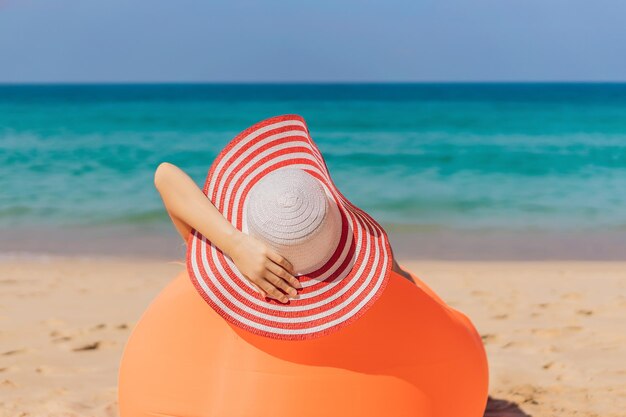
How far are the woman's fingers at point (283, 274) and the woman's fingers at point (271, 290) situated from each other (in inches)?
1.6

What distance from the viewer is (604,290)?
6508 millimetres

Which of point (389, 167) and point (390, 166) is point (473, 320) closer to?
point (389, 167)

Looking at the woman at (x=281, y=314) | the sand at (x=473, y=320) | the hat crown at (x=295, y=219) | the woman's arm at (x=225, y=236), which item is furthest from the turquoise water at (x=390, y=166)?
the hat crown at (x=295, y=219)

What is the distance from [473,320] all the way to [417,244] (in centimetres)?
314

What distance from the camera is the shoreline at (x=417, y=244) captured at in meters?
8.16

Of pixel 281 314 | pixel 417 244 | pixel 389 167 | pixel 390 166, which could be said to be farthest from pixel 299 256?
pixel 390 166

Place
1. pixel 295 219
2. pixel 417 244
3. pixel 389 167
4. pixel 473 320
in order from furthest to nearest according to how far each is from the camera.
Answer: pixel 389 167
pixel 417 244
pixel 473 320
pixel 295 219

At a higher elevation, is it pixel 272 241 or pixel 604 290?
pixel 272 241

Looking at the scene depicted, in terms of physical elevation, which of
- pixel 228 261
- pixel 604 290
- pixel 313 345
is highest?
pixel 228 261

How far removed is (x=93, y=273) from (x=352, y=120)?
79.1 feet

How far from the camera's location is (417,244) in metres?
8.66

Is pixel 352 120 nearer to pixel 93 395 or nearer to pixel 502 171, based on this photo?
pixel 502 171

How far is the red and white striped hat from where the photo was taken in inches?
93.0

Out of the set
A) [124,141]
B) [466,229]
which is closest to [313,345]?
[466,229]
